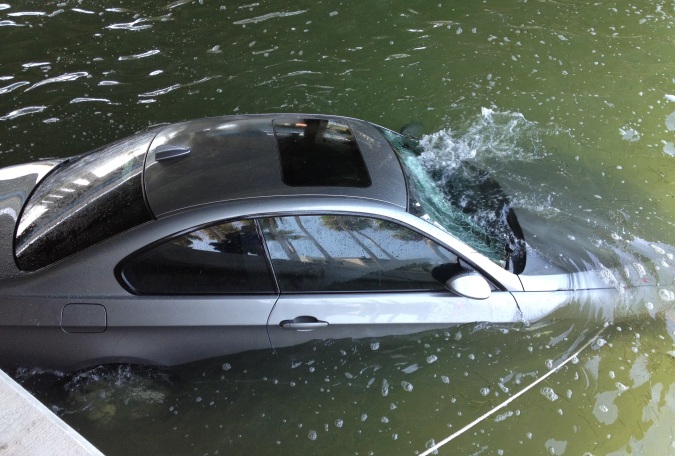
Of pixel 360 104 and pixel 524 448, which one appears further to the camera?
pixel 360 104

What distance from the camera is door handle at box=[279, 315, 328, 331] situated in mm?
3523

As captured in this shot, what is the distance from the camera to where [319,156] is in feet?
12.0

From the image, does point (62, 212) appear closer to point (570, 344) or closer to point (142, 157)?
point (142, 157)

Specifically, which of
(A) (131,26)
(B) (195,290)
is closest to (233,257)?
(B) (195,290)

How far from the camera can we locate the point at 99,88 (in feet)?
20.3

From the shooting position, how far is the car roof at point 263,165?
3424 mm

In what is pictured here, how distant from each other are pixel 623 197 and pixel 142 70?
4.99 meters

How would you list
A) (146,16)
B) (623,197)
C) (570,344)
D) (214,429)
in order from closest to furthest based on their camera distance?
(214,429) < (570,344) < (623,197) < (146,16)

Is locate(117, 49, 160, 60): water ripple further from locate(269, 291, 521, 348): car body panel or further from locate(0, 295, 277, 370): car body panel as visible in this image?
locate(269, 291, 521, 348): car body panel

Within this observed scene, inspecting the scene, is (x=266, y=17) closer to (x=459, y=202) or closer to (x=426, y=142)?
(x=426, y=142)

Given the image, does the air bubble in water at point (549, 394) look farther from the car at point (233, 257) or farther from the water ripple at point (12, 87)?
the water ripple at point (12, 87)

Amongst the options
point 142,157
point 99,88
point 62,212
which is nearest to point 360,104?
point 99,88

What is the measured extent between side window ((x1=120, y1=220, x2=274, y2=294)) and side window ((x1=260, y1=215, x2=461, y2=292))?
104mm

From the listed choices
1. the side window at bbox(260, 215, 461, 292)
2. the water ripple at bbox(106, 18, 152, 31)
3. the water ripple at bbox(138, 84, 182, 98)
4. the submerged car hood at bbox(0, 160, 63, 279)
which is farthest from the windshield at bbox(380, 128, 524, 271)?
the water ripple at bbox(106, 18, 152, 31)
